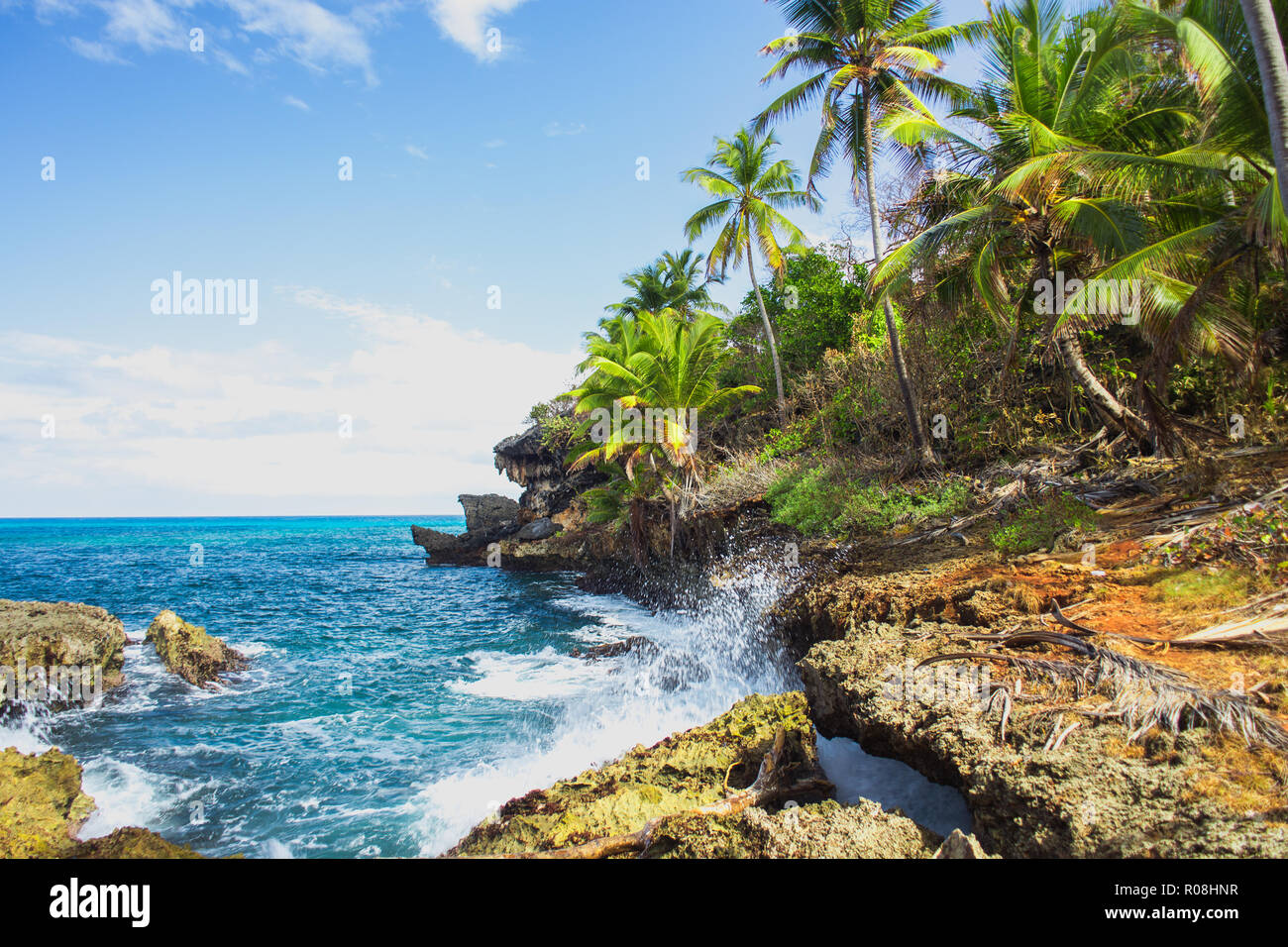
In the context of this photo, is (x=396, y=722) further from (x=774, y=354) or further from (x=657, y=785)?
(x=774, y=354)

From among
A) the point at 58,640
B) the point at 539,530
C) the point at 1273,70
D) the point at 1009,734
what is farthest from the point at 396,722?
the point at 539,530

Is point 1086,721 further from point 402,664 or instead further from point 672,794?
point 402,664

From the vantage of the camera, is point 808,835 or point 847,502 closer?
A: point 808,835

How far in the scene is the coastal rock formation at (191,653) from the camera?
1221 centimetres

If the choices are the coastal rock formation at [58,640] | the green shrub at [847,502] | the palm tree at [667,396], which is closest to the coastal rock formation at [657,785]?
the green shrub at [847,502]

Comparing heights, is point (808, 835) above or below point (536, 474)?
below

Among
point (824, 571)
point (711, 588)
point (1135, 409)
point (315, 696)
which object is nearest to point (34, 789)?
point (315, 696)

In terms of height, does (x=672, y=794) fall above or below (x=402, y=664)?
above

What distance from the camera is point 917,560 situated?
8.85m

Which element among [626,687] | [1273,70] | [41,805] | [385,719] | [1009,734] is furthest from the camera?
[626,687]

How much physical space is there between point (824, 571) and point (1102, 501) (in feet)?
13.7

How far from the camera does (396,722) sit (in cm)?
977

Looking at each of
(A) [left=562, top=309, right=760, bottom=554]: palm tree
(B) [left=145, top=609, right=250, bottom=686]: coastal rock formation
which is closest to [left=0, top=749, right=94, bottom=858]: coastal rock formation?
(B) [left=145, top=609, right=250, bottom=686]: coastal rock formation

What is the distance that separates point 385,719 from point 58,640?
691cm
